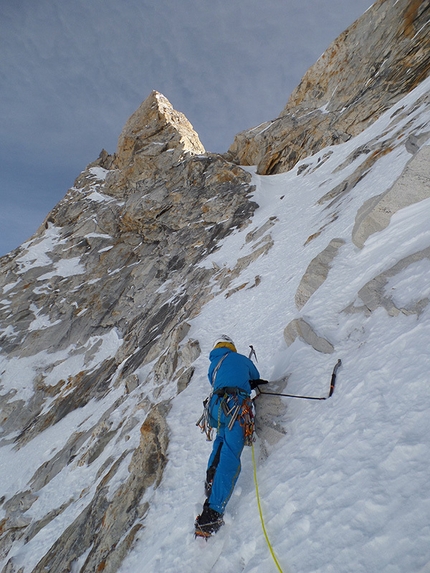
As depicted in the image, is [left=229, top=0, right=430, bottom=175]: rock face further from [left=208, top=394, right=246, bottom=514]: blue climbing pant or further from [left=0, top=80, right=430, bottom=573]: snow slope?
[left=208, top=394, right=246, bottom=514]: blue climbing pant

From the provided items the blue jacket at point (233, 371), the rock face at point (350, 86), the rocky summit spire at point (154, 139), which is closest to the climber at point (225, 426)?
the blue jacket at point (233, 371)

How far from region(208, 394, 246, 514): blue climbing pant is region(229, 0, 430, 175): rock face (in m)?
29.4

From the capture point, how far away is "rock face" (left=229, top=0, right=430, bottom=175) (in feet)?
81.8

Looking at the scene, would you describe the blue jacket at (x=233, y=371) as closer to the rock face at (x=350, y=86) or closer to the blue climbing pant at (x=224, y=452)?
the blue climbing pant at (x=224, y=452)

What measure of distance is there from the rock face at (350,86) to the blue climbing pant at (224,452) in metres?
29.4

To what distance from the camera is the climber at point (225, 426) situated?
12.4ft

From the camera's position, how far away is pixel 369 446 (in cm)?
303

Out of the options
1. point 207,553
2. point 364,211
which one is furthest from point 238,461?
point 364,211

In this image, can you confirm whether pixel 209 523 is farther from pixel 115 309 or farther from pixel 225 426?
pixel 115 309

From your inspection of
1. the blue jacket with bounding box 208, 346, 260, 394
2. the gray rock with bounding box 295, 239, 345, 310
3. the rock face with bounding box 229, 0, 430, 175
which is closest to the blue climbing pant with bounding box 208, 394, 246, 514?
the blue jacket with bounding box 208, 346, 260, 394

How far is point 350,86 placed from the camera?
1233 inches

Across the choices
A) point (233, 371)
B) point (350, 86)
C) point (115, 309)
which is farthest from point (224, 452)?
point (350, 86)

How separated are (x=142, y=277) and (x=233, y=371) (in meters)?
29.2

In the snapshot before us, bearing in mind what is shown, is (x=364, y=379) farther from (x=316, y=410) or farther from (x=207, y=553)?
(x=207, y=553)
